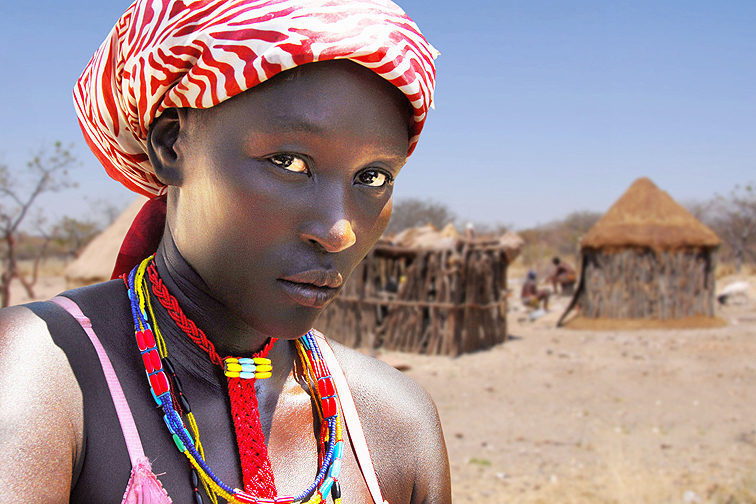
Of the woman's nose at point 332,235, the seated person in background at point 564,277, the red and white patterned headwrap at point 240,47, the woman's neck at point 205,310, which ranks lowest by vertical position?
the seated person in background at point 564,277

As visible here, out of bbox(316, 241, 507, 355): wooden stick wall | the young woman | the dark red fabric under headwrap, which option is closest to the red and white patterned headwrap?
the young woman

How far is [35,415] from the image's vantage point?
3.00ft

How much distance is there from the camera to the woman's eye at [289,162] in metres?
1.09

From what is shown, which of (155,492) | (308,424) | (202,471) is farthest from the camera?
(308,424)

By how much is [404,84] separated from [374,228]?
303mm

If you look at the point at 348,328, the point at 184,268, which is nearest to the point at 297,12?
the point at 184,268

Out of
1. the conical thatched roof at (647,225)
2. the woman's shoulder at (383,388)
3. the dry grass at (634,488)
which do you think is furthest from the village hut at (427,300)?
the woman's shoulder at (383,388)

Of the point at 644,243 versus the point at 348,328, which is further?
the point at 644,243

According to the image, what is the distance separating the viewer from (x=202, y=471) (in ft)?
3.54

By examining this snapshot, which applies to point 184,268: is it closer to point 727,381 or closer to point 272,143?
point 272,143

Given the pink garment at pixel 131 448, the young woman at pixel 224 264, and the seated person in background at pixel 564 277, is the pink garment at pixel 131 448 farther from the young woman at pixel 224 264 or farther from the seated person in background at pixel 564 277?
the seated person in background at pixel 564 277

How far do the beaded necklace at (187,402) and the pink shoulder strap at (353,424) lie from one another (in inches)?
1.1

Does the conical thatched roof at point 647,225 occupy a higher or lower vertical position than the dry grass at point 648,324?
higher

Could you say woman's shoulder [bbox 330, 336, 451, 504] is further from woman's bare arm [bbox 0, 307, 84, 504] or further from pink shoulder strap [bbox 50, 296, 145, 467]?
woman's bare arm [bbox 0, 307, 84, 504]
